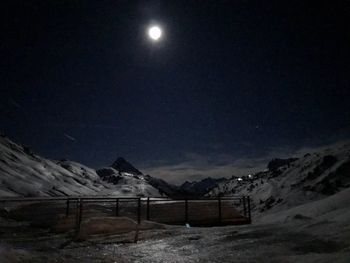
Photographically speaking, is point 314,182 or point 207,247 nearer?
point 207,247

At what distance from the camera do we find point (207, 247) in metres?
11.6

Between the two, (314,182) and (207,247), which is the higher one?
(314,182)

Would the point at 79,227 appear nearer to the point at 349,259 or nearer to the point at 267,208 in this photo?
the point at 349,259

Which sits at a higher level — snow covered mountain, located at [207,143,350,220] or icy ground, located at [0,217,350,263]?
snow covered mountain, located at [207,143,350,220]

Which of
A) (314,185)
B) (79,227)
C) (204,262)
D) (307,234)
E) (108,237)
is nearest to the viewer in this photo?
(204,262)

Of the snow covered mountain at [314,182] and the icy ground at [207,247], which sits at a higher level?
the snow covered mountain at [314,182]

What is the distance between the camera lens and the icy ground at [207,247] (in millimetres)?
9070

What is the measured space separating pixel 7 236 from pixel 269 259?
13.0m

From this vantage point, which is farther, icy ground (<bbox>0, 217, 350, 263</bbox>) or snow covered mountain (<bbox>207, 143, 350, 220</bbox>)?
snow covered mountain (<bbox>207, 143, 350, 220</bbox>)

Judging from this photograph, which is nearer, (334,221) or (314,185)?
(334,221)

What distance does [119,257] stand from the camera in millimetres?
10320

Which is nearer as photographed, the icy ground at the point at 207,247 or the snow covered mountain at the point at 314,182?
the icy ground at the point at 207,247

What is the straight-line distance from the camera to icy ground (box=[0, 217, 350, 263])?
9.07 m

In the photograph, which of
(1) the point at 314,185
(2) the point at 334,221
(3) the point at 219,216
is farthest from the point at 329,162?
(2) the point at 334,221
